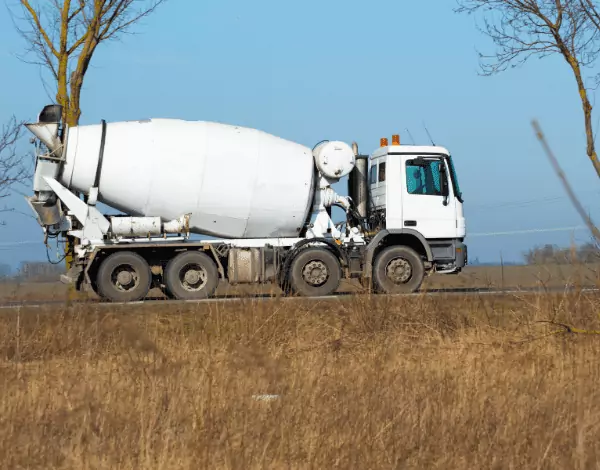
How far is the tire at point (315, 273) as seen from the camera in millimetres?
20672

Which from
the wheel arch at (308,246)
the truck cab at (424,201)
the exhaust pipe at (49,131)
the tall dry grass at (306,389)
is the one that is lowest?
the tall dry grass at (306,389)

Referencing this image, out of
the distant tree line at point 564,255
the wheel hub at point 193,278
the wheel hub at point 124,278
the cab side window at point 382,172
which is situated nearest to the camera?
the distant tree line at point 564,255

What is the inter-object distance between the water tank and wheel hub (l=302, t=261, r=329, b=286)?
3.31ft

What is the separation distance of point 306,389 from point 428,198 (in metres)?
13.3

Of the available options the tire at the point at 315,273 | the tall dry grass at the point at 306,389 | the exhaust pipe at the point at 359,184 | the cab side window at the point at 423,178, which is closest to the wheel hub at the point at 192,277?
the tire at the point at 315,273

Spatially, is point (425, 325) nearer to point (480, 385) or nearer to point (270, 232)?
point (480, 385)

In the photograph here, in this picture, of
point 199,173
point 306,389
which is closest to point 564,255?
point 306,389

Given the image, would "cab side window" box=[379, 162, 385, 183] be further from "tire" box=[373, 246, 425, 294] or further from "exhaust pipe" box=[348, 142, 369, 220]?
"tire" box=[373, 246, 425, 294]

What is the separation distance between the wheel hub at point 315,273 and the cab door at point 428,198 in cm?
200

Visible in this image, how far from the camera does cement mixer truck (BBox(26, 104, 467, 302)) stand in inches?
783

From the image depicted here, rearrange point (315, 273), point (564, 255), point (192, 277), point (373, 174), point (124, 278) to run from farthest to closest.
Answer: point (373, 174)
point (315, 273)
point (192, 277)
point (124, 278)
point (564, 255)

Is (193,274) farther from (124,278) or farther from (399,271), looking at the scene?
(399,271)

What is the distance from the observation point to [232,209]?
20.6 metres

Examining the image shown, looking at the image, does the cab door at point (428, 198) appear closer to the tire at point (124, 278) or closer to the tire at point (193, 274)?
the tire at point (193, 274)
